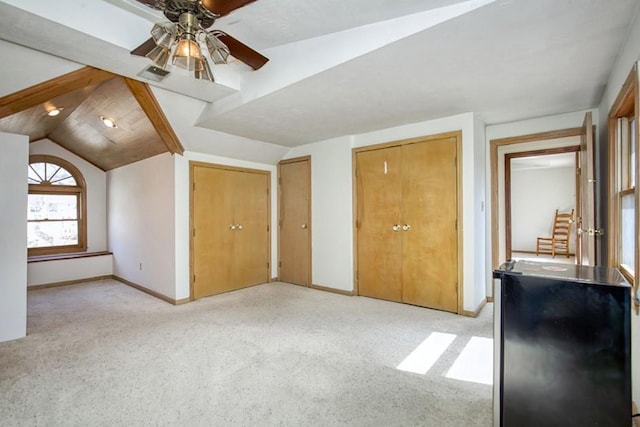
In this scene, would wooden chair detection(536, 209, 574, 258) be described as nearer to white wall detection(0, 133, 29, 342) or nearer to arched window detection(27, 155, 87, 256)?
white wall detection(0, 133, 29, 342)

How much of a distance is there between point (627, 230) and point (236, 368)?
286 cm

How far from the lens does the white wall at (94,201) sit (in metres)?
5.58

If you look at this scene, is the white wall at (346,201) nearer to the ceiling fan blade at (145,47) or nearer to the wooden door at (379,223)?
the wooden door at (379,223)

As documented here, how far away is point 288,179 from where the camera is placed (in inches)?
198

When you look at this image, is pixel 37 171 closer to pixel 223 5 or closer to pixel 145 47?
pixel 145 47

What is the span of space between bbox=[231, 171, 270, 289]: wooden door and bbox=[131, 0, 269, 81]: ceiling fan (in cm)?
293

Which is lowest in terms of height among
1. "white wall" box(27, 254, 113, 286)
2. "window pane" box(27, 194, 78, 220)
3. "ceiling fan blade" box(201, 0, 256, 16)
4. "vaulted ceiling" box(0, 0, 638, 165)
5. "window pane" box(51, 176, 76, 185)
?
"white wall" box(27, 254, 113, 286)

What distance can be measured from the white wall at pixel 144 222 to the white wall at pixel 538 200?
321 inches

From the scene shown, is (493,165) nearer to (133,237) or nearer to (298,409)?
(298,409)

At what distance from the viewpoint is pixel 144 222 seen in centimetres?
461

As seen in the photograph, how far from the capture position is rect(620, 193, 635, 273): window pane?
2000 millimetres

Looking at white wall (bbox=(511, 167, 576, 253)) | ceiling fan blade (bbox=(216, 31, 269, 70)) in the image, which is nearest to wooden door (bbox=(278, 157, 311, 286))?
ceiling fan blade (bbox=(216, 31, 269, 70))

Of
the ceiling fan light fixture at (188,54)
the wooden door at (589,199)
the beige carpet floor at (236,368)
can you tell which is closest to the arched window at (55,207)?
the beige carpet floor at (236,368)

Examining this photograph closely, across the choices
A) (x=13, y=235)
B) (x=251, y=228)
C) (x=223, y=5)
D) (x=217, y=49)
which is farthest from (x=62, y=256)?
(x=223, y=5)
